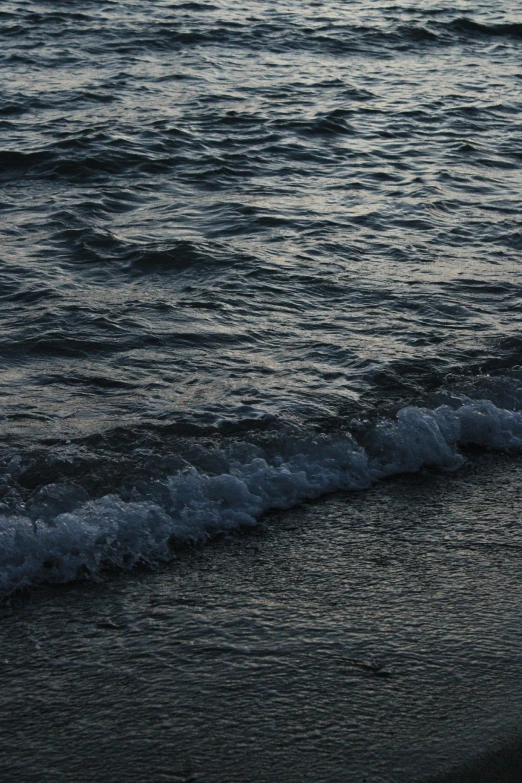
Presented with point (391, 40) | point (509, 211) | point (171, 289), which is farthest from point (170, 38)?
point (171, 289)

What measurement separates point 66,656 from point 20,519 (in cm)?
96

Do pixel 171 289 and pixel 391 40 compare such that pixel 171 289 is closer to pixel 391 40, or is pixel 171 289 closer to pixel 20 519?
pixel 20 519

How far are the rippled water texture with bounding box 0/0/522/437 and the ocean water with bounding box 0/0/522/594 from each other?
29 millimetres

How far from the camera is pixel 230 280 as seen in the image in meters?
8.20

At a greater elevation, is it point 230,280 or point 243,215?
point 243,215

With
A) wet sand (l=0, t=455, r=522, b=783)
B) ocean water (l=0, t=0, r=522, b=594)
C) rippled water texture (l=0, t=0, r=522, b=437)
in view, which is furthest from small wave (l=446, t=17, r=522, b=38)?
wet sand (l=0, t=455, r=522, b=783)

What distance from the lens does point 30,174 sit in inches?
408

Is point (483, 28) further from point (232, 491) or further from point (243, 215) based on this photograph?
point (232, 491)

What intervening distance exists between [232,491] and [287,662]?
4.57 feet

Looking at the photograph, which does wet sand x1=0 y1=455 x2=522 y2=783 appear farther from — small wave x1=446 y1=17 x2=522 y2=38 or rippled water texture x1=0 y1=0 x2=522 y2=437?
small wave x1=446 y1=17 x2=522 y2=38

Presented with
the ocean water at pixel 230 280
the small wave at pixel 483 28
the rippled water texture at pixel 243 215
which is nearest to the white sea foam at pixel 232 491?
the ocean water at pixel 230 280

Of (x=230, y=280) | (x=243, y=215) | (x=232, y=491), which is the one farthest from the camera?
(x=243, y=215)

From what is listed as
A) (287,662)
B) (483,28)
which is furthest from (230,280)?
(483,28)

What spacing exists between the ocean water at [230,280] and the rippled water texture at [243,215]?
0.10 ft
